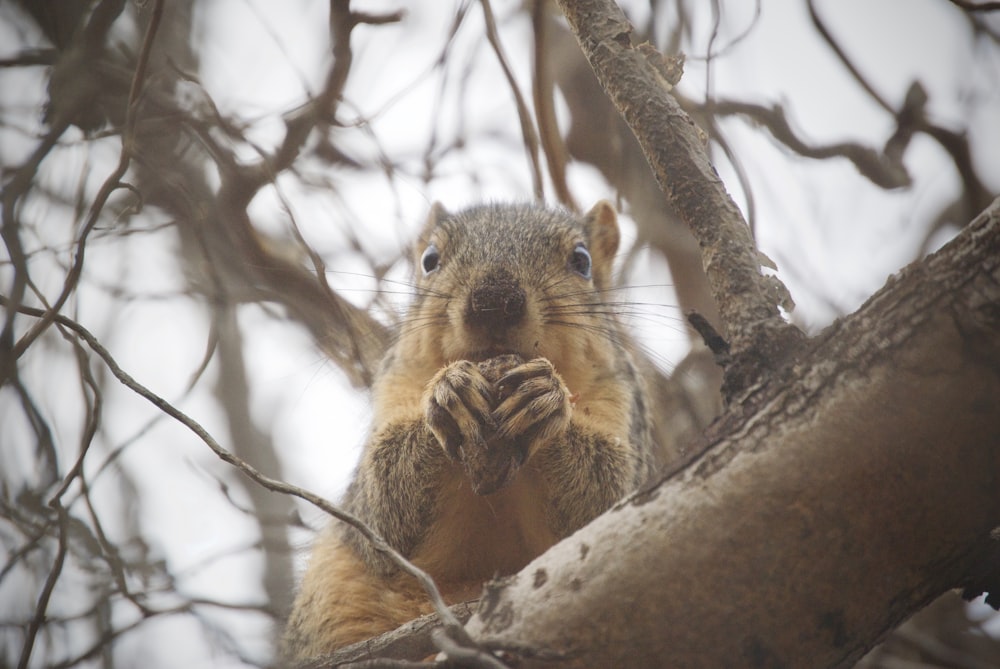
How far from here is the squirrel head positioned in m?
2.34

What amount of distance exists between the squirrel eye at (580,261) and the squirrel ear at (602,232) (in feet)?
0.92

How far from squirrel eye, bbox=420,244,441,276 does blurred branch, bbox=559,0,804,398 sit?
1045mm

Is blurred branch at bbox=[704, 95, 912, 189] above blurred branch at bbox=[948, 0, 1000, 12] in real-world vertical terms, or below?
above

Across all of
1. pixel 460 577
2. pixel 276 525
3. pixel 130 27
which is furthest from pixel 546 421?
pixel 130 27

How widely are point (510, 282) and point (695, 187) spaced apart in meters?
0.81

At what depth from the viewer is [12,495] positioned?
94.9 inches

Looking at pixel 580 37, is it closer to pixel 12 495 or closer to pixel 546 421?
pixel 546 421

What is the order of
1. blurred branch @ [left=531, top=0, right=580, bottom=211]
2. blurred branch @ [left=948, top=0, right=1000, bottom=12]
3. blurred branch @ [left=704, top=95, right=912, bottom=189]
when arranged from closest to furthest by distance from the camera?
blurred branch @ [left=948, top=0, right=1000, bottom=12]
blurred branch @ [left=704, top=95, right=912, bottom=189]
blurred branch @ [left=531, top=0, right=580, bottom=211]

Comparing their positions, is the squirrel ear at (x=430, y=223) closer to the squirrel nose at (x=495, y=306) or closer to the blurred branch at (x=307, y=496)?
the squirrel nose at (x=495, y=306)

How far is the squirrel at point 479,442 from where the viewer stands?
81.9 inches

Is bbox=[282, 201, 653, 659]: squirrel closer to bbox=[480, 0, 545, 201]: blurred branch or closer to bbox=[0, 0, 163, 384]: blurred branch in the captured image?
bbox=[480, 0, 545, 201]: blurred branch

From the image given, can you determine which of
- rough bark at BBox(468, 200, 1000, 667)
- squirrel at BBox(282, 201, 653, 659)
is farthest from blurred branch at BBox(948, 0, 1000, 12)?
rough bark at BBox(468, 200, 1000, 667)

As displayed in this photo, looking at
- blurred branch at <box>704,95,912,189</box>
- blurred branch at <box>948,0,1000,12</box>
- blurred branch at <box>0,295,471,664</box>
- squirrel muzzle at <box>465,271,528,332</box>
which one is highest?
blurred branch at <box>704,95,912,189</box>

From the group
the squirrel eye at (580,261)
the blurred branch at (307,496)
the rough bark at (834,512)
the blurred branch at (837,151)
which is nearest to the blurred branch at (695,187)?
the rough bark at (834,512)
